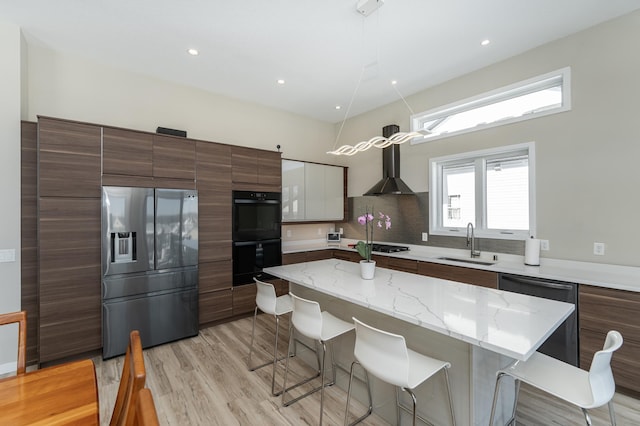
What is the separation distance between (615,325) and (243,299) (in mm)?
3712

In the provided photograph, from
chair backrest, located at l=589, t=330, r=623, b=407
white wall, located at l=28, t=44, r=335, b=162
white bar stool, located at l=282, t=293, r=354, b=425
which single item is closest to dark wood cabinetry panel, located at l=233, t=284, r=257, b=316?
white bar stool, located at l=282, t=293, r=354, b=425

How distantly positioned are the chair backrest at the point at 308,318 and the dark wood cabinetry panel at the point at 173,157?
2.15 meters

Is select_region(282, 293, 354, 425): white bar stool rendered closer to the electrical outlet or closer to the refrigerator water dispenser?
the refrigerator water dispenser

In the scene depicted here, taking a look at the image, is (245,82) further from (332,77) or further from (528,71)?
(528,71)

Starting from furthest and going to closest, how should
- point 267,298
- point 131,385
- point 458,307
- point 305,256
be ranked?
point 305,256 < point 267,298 < point 458,307 < point 131,385

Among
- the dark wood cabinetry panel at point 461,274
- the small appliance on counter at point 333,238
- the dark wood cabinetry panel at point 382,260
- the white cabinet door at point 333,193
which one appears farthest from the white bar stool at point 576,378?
the small appliance on counter at point 333,238

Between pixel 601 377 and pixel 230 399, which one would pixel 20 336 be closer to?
pixel 230 399

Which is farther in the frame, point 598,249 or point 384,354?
point 598,249

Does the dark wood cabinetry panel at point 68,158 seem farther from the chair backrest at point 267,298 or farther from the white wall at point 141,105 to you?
the chair backrest at point 267,298

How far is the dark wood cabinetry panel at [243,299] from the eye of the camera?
3.76 m

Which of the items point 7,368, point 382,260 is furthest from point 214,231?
point 382,260

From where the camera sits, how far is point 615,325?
223 centimetres

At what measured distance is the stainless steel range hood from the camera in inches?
165

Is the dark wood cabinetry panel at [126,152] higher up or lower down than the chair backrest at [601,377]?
higher up
